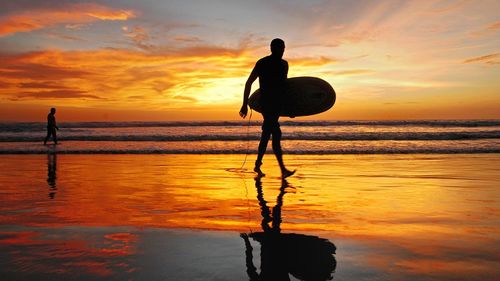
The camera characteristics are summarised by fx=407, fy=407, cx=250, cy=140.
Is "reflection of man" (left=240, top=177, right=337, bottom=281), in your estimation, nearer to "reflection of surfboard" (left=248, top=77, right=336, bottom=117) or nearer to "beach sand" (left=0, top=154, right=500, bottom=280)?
"beach sand" (left=0, top=154, right=500, bottom=280)

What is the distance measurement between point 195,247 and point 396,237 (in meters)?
1.56

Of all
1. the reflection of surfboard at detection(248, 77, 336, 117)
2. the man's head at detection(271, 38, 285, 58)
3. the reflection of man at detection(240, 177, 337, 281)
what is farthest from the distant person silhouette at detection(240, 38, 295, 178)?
the reflection of man at detection(240, 177, 337, 281)

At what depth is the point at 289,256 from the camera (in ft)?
8.81

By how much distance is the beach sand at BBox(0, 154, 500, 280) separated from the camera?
8.08 ft

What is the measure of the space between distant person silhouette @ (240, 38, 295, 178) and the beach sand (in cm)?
90

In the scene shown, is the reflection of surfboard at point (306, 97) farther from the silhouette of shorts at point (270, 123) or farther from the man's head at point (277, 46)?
the man's head at point (277, 46)

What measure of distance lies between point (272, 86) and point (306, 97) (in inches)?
64.1

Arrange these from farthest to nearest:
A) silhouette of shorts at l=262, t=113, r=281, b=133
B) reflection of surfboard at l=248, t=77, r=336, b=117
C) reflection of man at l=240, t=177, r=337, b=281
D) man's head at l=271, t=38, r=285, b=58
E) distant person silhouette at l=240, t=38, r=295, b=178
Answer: reflection of surfboard at l=248, t=77, r=336, b=117, silhouette of shorts at l=262, t=113, r=281, b=133, distant person silhouette at l=240, t=38, r=295, b=178, man's head at l=271, t=38, r=285, b=58, reflection of man at l=240, t=177, r=337, b=281

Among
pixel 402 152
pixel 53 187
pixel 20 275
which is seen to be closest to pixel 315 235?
pixel 20 275

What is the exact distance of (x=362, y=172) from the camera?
26.6 feet

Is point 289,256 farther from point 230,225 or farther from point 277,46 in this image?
point 277,46

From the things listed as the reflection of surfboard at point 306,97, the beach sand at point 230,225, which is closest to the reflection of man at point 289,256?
the beach sand at point 230,225

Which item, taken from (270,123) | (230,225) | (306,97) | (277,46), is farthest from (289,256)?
(306,97)

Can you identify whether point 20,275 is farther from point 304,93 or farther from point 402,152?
point 402,152
